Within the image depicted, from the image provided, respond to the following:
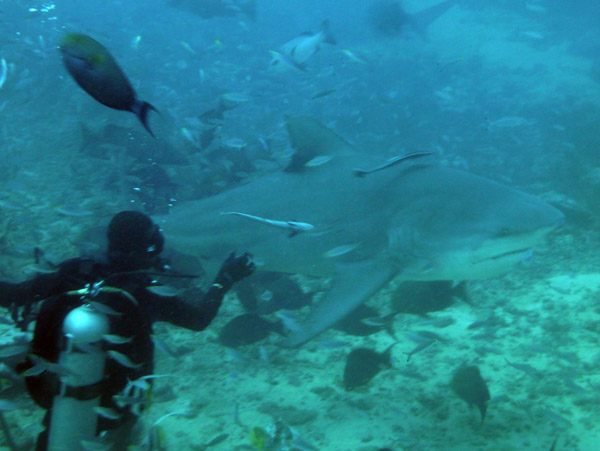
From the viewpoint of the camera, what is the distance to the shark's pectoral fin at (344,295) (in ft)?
11.4

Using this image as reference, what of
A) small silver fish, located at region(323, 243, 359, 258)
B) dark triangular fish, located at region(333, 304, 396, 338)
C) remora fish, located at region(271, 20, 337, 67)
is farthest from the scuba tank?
remora fish, located at region(271, 20, 337, 67)

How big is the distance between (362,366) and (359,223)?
1.53 meters

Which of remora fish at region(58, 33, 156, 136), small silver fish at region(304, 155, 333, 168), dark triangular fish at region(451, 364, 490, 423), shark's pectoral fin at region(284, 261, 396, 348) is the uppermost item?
remora fish at region(58, 33, 156, 136)

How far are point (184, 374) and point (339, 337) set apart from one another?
5.78 feet

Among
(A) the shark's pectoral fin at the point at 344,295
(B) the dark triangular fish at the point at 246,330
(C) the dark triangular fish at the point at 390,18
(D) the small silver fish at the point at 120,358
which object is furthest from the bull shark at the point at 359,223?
(C) the dark triangular fish at the point at 390,18

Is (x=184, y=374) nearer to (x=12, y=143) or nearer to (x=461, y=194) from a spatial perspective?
(x=461, y=194)

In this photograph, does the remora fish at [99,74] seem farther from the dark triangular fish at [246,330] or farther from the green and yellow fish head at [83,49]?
the dark triangular fish at [246,330]

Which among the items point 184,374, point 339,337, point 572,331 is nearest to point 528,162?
point 572,331

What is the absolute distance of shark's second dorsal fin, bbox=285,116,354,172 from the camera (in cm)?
500

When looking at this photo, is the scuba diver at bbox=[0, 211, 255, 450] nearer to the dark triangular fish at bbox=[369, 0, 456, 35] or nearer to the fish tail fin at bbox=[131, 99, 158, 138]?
the fish tail fin at bbox=[131, 99, 158, 138]

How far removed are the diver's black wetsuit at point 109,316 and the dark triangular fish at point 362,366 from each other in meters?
1.88

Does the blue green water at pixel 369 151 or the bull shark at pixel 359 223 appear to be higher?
the bull shark at pixel 359 223

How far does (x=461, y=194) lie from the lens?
4.00 m

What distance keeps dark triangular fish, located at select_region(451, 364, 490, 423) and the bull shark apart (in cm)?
93
